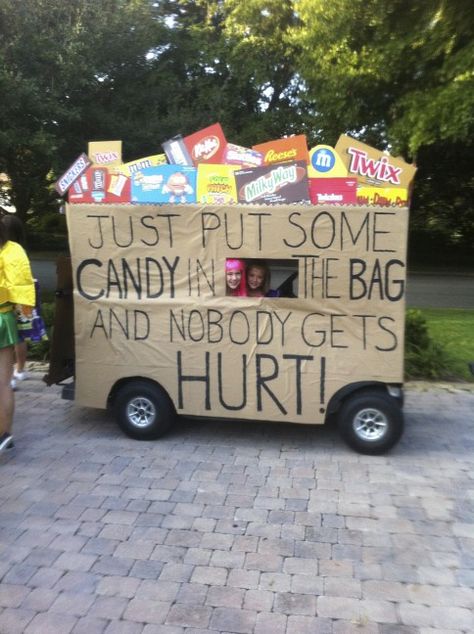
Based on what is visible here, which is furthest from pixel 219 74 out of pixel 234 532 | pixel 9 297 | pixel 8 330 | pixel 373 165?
pixel 234 532

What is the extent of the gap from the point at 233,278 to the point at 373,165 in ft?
4.46

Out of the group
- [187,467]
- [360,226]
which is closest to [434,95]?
[360,226]

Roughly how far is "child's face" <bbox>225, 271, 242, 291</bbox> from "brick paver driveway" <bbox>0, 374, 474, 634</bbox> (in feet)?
4.37

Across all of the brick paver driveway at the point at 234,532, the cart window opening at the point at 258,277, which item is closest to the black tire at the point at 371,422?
the brick paver driveway at the point at 234,532

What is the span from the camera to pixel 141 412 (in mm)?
5008

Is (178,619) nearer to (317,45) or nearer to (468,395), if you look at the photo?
(468,395)

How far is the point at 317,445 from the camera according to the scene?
194 inches

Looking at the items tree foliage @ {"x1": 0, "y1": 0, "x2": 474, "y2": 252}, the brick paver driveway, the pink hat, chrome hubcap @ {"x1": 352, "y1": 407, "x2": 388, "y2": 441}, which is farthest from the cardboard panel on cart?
tree foliage @ {"x1": 0, "y1": 0, "x2": 474, "y2": 252}

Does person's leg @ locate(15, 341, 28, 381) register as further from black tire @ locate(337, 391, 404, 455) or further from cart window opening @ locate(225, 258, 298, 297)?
black tire @ locate(337, 391, 404, 455)

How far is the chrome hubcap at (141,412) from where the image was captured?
4.95 metres

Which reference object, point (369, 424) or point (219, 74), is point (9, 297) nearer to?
point (369, 424)

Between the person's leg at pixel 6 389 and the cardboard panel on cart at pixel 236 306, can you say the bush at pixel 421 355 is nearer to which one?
the cardboard panel on cart at pixel 236 306

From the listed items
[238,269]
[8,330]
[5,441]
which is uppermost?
[238,269]

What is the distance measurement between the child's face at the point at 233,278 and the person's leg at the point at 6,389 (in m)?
1.77
